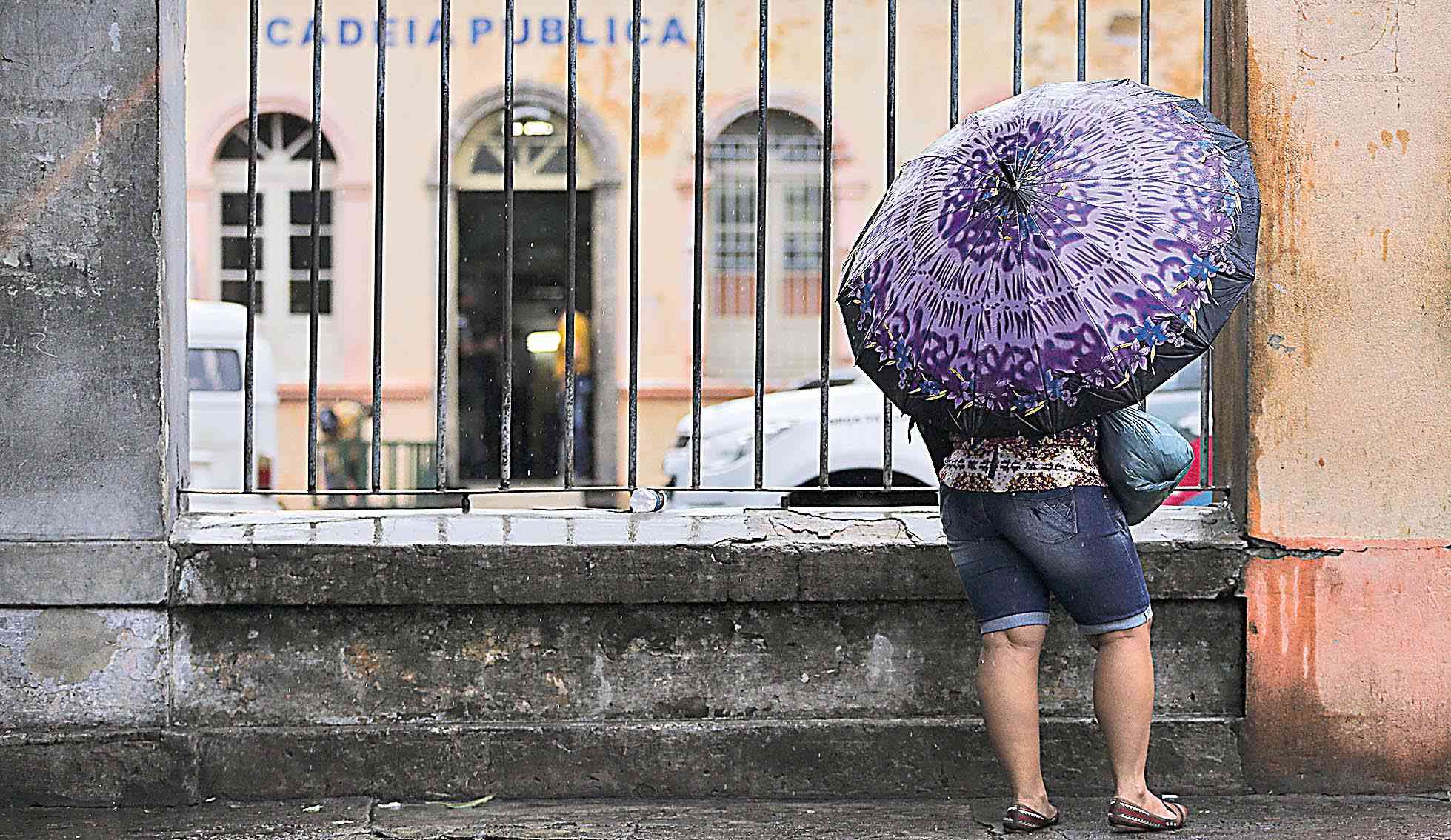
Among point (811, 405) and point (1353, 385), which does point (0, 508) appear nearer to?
point (1353, 385)

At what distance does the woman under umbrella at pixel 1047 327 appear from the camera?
3.32 meters

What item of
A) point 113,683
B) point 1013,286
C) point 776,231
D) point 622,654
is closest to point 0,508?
point 113,683

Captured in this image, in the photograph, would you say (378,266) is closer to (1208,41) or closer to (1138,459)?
(1138,459)

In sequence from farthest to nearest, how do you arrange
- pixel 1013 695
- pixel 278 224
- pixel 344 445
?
1. pixel 278 224
2. pixel 344 445
3. pixel 1013 695

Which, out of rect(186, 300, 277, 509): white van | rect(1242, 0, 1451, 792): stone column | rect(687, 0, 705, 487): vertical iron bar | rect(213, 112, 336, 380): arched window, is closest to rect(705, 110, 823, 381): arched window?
rect(213, 112, 336, 380): arched window

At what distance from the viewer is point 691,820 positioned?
4035 millimetres

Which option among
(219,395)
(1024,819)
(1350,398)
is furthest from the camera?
(219,395)

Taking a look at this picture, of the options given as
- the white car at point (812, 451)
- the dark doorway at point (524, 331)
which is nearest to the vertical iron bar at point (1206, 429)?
the white car at point (812, 451)

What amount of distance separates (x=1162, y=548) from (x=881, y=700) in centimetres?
85

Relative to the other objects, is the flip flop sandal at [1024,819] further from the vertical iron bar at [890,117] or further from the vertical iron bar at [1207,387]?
the vertical iron bar at [1207,387]

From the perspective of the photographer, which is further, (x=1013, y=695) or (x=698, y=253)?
(x=698, y=253)

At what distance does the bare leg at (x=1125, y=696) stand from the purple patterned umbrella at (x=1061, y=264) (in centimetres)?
56

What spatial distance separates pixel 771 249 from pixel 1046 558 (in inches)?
395

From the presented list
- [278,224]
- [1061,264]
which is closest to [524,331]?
[278,224]
